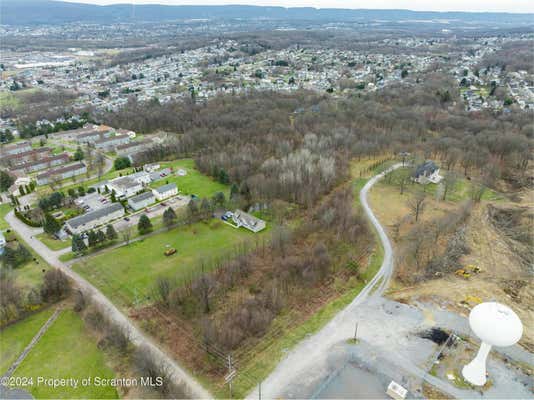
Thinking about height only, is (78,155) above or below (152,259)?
above

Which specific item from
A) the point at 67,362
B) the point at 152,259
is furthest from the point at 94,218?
the point at 67,362

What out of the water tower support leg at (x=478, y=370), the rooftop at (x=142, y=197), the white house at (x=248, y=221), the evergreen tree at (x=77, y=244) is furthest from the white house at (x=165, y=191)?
the water tower support leg at (x=478, y=370)

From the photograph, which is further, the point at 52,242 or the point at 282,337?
the point at 52,242

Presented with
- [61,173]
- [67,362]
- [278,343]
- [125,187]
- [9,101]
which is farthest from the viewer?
[9,101]

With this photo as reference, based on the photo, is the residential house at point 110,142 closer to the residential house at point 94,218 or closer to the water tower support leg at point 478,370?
the residential house at point 94,218

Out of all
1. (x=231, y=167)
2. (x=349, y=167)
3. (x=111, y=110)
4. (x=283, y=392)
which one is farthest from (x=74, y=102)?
(x=283, y=392)

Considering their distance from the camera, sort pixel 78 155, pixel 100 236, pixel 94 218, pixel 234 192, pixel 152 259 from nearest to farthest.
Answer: pixel 152 259, pixel 100 236, pixel 94 218, pixel 234 192, pixel 78 155

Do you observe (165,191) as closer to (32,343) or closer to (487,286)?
(32,343)
